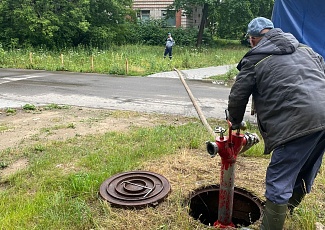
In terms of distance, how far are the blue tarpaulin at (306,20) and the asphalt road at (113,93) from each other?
2.71 meters

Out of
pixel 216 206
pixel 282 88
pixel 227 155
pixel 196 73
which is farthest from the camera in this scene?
pixel 196 73

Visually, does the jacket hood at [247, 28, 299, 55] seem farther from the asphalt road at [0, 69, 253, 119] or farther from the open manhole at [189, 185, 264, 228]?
the asphalt road at [0, 69, 253, 119]

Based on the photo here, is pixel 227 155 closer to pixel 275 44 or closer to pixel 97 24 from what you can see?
pixel 275 44

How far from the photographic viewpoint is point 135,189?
3.71 meters

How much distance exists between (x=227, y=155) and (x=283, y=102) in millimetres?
724

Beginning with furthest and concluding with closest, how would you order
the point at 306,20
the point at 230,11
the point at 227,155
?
the point at 230,11 → the point at 306,20 → the point at 227,155

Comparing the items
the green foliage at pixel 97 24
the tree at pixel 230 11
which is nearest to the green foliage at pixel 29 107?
the green foliage at pixel 97 24

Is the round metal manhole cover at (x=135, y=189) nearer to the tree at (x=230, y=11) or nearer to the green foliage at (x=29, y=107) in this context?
the green foliage at (x=29, y=107)

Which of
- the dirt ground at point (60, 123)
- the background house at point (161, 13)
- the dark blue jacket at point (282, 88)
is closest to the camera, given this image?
the dark blue jacket at point (282, 88)

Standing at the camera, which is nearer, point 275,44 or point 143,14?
point 275,44

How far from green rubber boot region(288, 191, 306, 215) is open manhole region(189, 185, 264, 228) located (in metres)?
0.34

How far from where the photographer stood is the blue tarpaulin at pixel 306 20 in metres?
5.39

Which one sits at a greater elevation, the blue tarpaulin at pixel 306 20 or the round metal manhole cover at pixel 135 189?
the blue tarpaulin at pixel 306 20

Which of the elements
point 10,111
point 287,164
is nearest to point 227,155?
point 287,164
